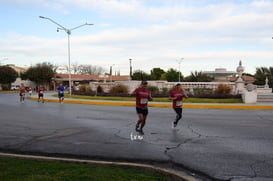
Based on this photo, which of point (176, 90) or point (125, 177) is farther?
point (176, 90)

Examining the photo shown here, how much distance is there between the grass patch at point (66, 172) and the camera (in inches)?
163

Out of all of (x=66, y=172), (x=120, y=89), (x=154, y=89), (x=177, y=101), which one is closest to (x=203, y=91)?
(x=154, y=89)

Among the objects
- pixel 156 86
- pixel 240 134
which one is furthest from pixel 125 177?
pixel 156 86

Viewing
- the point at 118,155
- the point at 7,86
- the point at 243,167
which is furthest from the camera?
the point at 7,86

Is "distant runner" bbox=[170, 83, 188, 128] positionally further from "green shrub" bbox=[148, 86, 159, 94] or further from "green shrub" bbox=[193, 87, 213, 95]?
Result: "green shrub" bbox=[148, 86, 159, 94]

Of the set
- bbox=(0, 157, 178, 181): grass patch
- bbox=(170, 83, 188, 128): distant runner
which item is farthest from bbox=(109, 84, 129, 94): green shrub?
bbox=(0, 157, 178, 181): grass patch

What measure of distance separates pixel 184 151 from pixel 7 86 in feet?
239

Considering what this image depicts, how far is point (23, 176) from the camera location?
4.17 metres

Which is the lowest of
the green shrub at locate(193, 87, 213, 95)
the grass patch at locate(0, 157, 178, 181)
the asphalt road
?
the asphalt road

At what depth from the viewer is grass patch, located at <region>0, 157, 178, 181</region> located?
13.6ft

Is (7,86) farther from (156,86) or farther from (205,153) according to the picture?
(205,153)

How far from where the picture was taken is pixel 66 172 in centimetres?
443

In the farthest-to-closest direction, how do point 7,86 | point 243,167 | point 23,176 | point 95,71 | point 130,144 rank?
1. point 95,71
2. point 7,86
3. point 130,144
4. point 243,167
5. point 23,176

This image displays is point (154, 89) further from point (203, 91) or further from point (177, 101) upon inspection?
point (177, 101)
